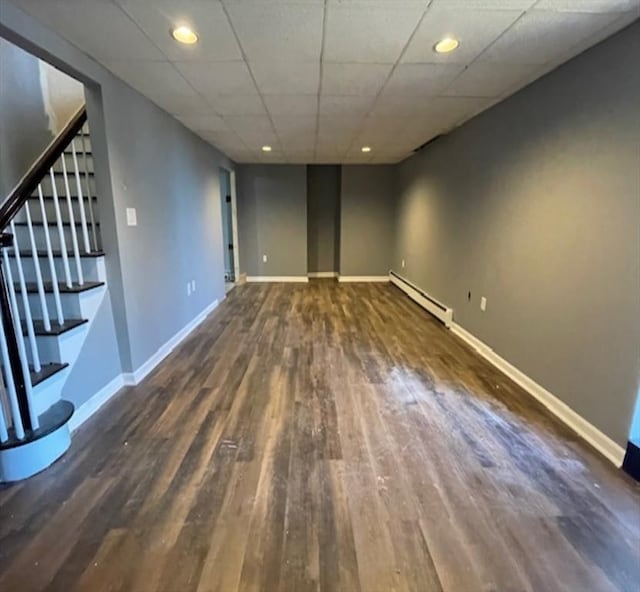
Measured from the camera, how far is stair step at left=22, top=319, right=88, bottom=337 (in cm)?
219

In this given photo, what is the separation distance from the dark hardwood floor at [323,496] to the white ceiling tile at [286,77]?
2223mm

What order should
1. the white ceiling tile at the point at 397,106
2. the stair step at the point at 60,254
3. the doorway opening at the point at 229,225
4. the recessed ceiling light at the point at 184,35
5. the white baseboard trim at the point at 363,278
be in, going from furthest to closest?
the white baseboard trim at the point at 363,278 → the doorway opening at the point at 229,225 → the white ceiling tile at the point at 397,106 → the stair step at the point at 60,254 → the recessed ceiling light at the point at 184,35

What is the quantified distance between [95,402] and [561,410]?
3.10 m

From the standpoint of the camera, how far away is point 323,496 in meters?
1.75

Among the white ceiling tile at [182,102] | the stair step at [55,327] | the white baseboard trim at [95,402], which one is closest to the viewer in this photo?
the stair step at [55,327]

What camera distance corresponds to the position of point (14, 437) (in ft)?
6.17

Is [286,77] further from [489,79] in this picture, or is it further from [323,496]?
[323,496]

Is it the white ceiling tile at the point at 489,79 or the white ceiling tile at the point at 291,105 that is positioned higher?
the white ceiling tile at the point at 489,79

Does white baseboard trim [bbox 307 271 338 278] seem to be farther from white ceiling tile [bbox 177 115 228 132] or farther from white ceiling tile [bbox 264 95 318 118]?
white ceiling tile [bbox 264 95 318 118]

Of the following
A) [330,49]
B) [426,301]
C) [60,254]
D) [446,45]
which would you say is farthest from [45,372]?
[426,301]

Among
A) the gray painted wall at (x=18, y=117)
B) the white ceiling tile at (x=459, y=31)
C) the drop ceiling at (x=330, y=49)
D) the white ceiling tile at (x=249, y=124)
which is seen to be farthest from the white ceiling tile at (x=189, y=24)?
the gray painted wall at (x=18, y=117)

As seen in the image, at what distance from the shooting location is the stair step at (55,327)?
2.19 m

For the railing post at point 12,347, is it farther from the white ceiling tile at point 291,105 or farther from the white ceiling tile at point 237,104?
the white ceiling tile at point 291,105

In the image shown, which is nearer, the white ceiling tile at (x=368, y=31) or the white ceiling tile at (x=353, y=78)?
the white ceiling tile at (x=368, y=31)
